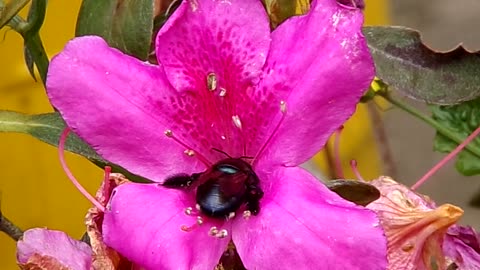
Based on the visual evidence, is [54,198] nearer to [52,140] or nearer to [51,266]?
[52,140]

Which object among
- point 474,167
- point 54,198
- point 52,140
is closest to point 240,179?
point 52,140

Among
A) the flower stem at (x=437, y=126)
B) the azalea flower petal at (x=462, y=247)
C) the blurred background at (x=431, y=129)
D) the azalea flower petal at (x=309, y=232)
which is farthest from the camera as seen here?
the blurred background at (x=431, y=129)

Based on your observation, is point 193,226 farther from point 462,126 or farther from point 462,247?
point 462,126

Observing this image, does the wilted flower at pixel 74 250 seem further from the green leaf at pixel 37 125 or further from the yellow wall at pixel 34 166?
the yellow wall at pixel 34 166

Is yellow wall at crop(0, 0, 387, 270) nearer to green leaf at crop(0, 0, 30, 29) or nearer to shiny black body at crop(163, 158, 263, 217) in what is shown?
green leaf at crop(0, 0, 30, 29)

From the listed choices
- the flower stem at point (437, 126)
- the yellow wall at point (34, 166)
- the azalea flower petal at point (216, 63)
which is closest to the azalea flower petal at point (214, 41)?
the azalea flower petal at point (216, 63)

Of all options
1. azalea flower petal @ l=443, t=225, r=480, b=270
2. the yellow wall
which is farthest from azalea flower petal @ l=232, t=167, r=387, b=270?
the yellow wall
